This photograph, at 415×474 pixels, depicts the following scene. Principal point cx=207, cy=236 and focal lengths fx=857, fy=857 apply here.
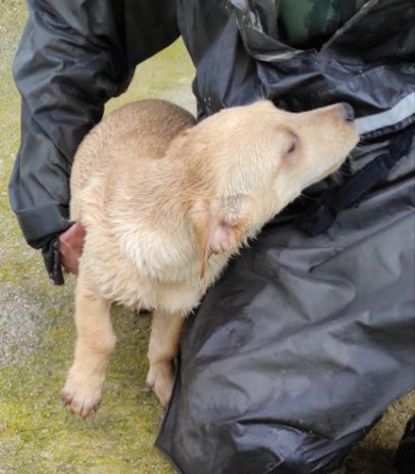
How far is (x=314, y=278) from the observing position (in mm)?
2371

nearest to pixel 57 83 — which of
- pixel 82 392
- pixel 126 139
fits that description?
pixel 126 139

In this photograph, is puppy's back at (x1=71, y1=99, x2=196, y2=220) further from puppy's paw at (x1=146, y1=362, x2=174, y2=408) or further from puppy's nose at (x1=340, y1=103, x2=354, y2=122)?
puppy's nose at (x1=340, y1=103, x2=354, y2=122)

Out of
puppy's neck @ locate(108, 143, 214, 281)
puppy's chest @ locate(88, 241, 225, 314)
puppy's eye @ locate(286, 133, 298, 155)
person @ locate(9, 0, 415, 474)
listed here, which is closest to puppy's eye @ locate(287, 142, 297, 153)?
puppy's eye @ locate(286, 133, 298, 155)

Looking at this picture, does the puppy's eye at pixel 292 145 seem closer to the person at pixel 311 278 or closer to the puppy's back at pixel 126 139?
the person at pixel 311 278

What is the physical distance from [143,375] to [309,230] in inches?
40.5

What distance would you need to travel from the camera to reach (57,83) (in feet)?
10.1

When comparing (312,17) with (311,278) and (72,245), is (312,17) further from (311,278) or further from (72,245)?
(72,245)

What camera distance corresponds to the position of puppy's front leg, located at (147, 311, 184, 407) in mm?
2916

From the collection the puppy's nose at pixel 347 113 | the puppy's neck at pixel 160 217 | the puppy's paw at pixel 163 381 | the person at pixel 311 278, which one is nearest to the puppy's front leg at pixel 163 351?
the puppy's paw at pixel 163 381

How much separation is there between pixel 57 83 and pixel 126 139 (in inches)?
13.7

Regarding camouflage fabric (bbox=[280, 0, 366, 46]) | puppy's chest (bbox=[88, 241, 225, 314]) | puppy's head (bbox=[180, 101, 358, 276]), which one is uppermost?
camouflage fabric (bbox=[280, 0, 366, 46])

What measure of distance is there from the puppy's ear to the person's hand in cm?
56

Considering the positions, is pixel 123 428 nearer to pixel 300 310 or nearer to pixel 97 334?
pixel 97 334

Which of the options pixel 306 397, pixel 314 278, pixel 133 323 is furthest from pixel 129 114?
pixel 306 397
